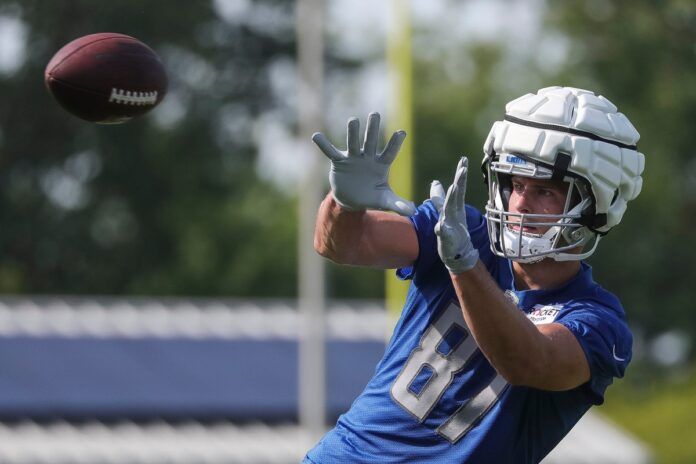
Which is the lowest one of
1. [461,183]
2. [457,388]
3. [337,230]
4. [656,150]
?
[457,388]

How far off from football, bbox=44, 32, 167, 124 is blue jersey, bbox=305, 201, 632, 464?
1.13 metres

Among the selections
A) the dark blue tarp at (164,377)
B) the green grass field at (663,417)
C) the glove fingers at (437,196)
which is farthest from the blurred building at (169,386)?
the glove fingers at (437,196)

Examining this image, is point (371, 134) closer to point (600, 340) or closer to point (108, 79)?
point (600, 340)

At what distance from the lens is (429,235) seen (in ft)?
13.2

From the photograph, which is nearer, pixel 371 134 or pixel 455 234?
pixel 455 234

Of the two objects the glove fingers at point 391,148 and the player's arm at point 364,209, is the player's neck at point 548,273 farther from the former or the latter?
the glove fingers at point 391,148

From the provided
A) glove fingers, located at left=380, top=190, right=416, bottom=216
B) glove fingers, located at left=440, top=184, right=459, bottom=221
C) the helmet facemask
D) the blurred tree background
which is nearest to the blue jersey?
the helmet facemask

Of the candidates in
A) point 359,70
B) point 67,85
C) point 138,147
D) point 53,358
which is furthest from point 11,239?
point 67,85

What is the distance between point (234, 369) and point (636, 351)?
1130 centimetres

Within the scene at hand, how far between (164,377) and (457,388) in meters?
8.37

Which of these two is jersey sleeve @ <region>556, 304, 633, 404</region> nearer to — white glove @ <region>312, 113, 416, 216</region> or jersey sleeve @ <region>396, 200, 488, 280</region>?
jersey sleeve @ <region>396, 200, 488, 280</region>

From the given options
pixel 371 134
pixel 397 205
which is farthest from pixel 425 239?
pixel 371 134

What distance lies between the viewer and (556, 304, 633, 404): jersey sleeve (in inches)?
148

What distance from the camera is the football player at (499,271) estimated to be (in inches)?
151
